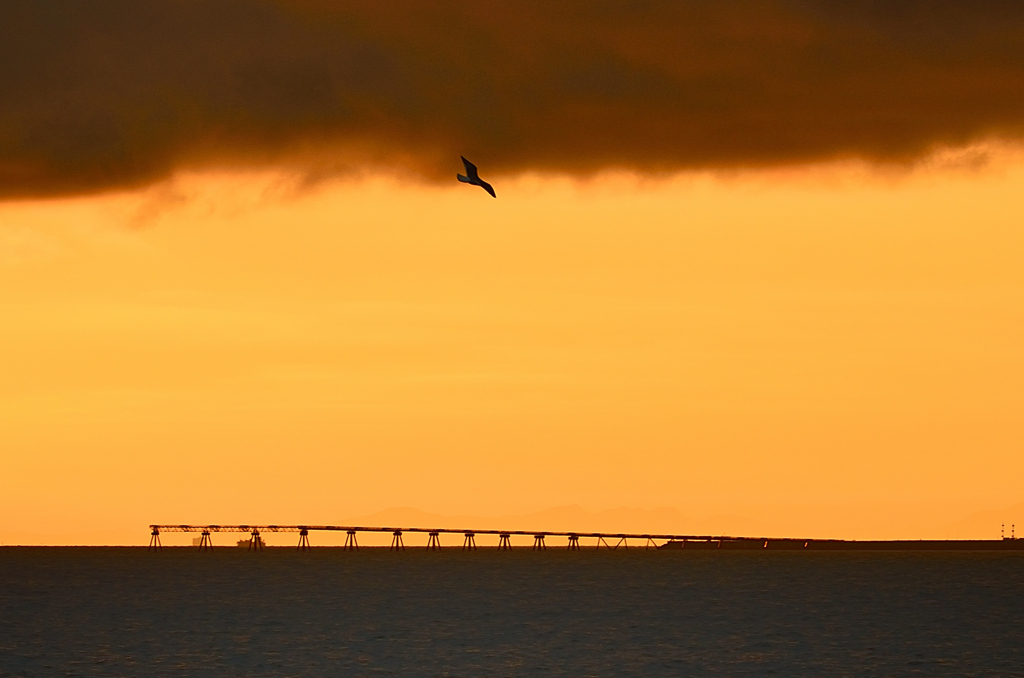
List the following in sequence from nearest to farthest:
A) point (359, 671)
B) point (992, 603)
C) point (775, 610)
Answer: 1. point (359, 671)
2. point (775, 610)
3. point (992, 603)

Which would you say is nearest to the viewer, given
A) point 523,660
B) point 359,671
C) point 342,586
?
point 359,671

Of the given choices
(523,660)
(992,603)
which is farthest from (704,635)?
(992,603)

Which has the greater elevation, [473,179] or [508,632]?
[473,179]

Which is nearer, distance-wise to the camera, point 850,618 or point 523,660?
point 523,660

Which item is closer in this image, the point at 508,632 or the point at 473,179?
the point at 473,179

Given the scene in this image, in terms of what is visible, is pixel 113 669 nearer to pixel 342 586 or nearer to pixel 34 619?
pixel 34 619

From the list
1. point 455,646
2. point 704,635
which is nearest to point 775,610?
point 704,635

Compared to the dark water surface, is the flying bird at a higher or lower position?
higher

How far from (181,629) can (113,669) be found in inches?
1133

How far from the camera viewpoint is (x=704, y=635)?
10519cm

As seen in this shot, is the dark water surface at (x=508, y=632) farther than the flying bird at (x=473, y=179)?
Yes

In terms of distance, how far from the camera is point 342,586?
187m

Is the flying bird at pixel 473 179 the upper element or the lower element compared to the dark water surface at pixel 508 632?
upper

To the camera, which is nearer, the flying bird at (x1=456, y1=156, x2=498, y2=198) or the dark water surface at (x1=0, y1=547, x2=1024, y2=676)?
the flying bird at (x1=456, y1=156, x2=498, y2=198)
